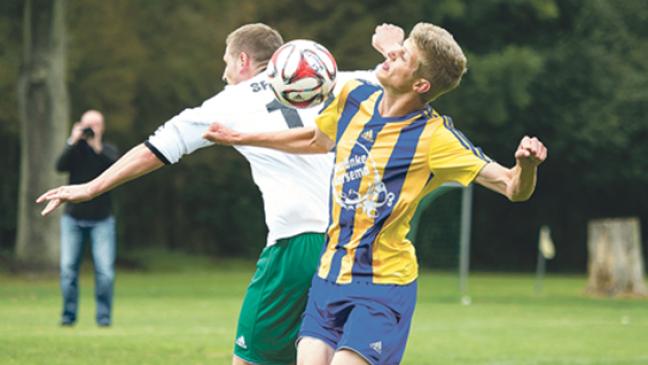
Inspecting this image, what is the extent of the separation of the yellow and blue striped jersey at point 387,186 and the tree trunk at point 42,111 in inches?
802

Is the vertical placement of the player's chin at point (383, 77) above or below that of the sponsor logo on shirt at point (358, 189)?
above

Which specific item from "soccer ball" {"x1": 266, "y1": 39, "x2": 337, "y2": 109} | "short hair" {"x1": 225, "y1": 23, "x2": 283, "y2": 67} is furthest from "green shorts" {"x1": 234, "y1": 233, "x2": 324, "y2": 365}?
"short hair" {"x1": 225, "y1": 23, "x2": 283, "y2": 67}

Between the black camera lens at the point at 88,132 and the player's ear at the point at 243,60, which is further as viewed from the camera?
the black camera lens at the point at 88,132

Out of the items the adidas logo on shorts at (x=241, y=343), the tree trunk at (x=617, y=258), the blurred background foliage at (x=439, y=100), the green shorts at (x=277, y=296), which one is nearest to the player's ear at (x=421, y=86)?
the green shorts at (x=277, y=296)

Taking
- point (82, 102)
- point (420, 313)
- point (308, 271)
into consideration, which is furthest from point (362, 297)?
point (82, 102)

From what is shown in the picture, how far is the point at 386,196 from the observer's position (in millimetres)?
5613

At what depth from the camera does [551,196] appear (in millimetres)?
39406

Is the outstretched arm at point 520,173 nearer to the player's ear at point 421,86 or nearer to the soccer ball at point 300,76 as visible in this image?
the player's ear at point 421,86

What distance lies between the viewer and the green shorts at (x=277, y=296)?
6457 millimetres

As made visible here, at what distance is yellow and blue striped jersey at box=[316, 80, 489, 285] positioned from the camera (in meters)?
5.59

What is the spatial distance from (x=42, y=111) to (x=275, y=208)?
64.5ft

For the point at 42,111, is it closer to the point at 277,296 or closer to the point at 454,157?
the point at 277,296

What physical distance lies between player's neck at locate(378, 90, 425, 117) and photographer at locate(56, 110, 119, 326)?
7.96 meters

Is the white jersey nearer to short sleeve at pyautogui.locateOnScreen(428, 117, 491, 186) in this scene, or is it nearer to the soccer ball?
the soccer ball
